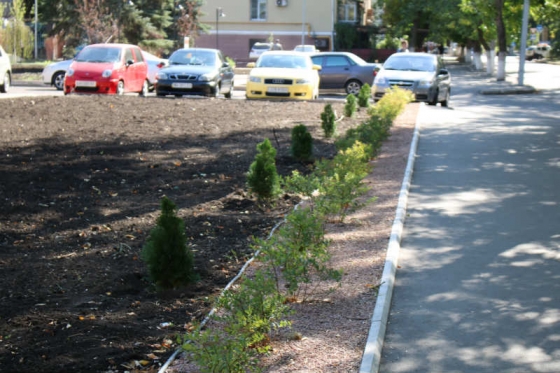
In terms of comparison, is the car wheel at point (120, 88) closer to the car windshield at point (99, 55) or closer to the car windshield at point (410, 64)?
the car windshield at point (99, 55)

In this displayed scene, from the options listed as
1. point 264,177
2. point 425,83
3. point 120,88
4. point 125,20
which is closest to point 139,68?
point 120,88

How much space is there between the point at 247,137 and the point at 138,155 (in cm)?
309

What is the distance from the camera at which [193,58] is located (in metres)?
26.4

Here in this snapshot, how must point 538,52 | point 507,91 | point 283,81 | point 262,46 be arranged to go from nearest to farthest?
1. point 283,81
2. point 507,91
3. point 262,46
4. point 538,52

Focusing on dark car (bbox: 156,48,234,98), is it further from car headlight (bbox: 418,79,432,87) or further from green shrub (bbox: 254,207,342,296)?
green shrub (bbox: 254,207,342,296)

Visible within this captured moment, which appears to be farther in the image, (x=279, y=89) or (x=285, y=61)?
(x=285, y=61)

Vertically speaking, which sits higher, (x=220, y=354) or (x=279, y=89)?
(x=279, y=89)

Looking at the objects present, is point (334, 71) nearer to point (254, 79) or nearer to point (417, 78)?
point (417, 78)

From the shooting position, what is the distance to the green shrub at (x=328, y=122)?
16141 mm

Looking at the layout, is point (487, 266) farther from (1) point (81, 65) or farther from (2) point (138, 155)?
(1) point (81, 65)

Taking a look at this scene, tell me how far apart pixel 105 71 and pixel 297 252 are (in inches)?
758

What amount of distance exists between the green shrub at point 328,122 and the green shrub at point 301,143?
8.82 ft

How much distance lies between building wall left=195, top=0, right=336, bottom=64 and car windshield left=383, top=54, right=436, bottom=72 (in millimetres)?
36243

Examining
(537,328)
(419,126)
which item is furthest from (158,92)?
(537,328)
